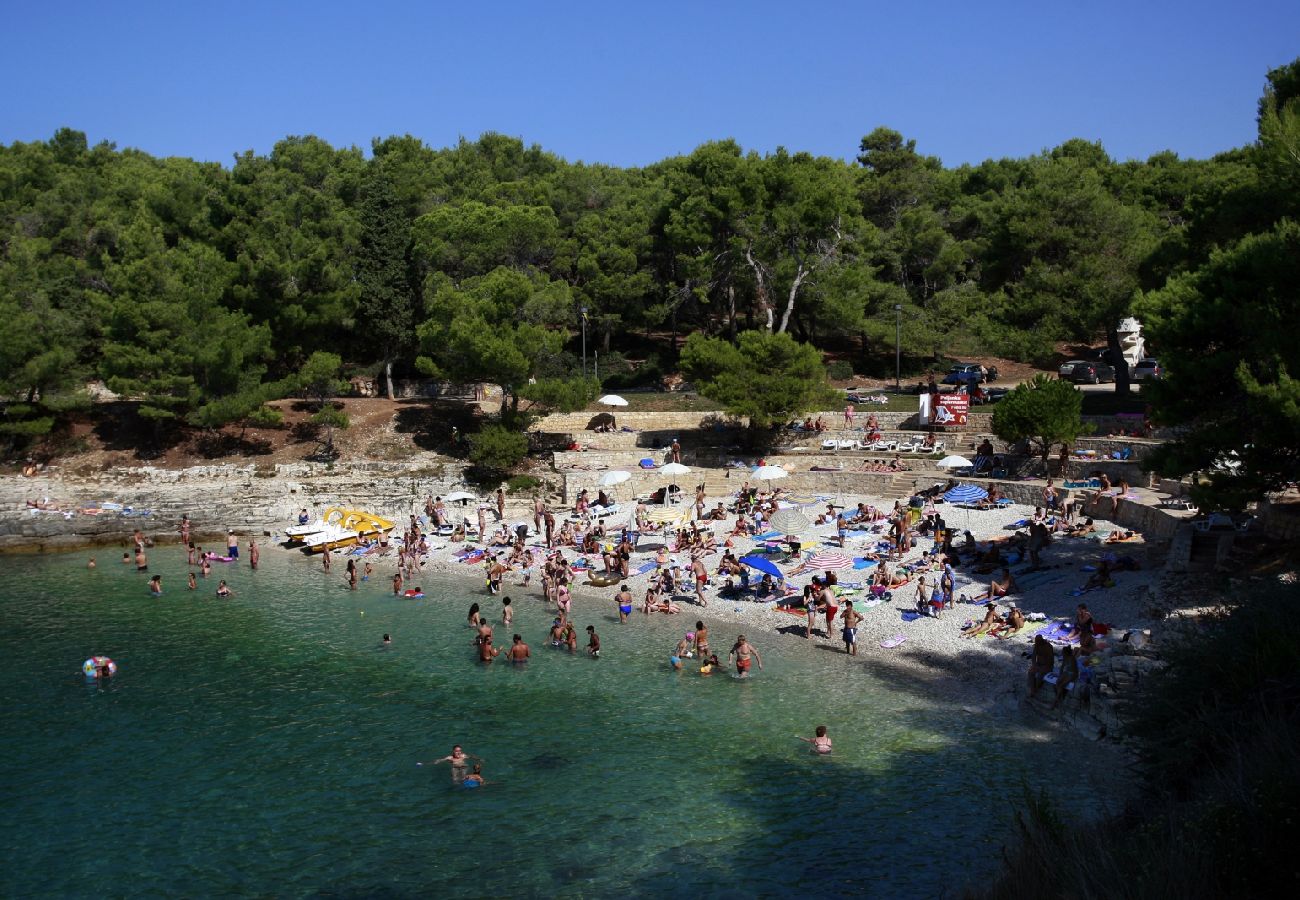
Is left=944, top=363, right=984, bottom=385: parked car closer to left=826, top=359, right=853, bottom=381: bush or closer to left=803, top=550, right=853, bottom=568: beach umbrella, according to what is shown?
left=826, top=359, right=853, bottom=381: bush

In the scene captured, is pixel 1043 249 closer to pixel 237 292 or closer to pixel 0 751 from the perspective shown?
pixel 237 292

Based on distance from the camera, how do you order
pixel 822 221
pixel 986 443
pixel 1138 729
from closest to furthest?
pixel 1138 729 < pixel 986 443 < pixel 822 221

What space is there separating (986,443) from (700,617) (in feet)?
47.1

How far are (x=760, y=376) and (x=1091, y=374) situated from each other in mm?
18433

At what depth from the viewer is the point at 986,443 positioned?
33469mm

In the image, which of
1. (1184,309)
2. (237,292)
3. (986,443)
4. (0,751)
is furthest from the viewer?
(237,292)

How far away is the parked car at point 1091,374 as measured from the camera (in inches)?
1816

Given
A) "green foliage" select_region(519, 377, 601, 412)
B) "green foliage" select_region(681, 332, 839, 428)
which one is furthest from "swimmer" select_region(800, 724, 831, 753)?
"green foliage" select_region(519, 377, 601, 412)

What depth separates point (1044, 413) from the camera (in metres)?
29.8

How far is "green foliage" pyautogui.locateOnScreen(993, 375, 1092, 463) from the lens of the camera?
29.8 m

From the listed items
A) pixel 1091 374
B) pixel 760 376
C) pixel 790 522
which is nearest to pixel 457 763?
pixel 790 522

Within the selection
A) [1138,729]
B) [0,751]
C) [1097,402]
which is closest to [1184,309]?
[1138,729]

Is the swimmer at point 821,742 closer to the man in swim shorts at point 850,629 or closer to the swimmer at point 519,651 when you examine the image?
the man in swim shorts at point 850,629

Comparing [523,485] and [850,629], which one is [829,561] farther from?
[523,485]
